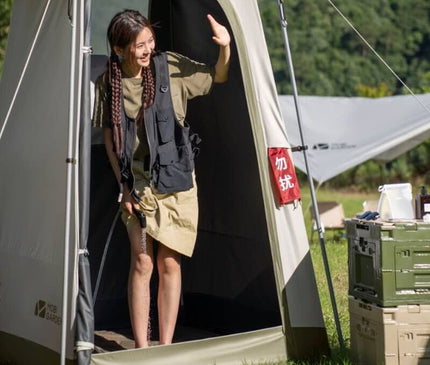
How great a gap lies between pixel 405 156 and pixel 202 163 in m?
16.2

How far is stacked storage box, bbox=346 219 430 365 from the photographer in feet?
15.8

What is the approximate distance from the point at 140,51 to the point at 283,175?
0.97 m

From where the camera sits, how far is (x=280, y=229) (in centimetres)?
521

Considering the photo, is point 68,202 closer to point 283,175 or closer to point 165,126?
point 165,126

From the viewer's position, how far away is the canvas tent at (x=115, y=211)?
4.74 m

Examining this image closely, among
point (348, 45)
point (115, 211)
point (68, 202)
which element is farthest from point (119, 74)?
point (348, 45)

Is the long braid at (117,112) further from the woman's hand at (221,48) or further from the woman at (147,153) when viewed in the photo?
the woman's hand at (221,48)

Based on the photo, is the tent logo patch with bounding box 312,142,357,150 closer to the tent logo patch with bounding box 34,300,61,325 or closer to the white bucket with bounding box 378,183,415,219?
the white bucket with bounding box 378,183,415,219

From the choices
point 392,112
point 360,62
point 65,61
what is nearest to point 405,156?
point 360,62

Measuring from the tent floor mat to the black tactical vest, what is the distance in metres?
1.05

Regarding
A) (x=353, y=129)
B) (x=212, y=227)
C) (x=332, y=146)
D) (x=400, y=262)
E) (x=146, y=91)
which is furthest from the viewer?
(x=353, y=129)

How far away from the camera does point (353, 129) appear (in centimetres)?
1214

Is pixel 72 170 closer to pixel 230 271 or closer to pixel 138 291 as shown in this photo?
pixel 138 291

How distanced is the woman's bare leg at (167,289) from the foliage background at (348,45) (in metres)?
20.8
